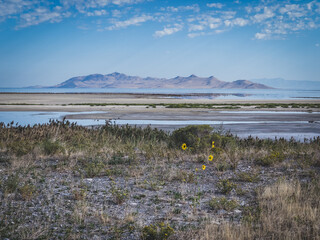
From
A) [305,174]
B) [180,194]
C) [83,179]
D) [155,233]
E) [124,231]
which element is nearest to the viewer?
[155,233]

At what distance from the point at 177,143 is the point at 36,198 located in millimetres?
6305

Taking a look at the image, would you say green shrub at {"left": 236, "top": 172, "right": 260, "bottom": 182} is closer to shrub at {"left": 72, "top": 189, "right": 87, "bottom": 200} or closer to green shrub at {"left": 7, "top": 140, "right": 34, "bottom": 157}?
shrub at {"left": 72, "top": 189, "right": 87, "bottom": 200}

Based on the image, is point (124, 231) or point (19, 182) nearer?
point (124, 231)

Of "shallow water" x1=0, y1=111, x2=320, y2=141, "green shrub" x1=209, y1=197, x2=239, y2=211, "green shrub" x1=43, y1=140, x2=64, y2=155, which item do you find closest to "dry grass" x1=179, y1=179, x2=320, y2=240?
"green shrub" x1=209, y1=197, x2=239, y2=211

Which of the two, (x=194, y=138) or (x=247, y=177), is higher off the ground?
(x=194, y=138)

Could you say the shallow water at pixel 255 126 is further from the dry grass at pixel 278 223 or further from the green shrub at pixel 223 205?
the green shrub at pixel 223 205

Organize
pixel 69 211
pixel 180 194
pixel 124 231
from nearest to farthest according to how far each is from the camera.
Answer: pixel 124 231 < pixel 69 211 < pixel 180 194

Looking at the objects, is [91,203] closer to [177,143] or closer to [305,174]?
[305,174]

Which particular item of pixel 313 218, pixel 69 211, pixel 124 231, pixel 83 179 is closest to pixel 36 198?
pixel 69 211

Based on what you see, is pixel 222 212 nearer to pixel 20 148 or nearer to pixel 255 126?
pixel 20 148

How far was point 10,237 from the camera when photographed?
4.23 meters

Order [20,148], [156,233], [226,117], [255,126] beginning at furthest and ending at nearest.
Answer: [226,117], [255,126], [20,148], [156,233]

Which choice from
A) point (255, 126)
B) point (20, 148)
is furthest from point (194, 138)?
point (255, 126)

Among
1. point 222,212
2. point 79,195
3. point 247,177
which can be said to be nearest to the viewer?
point 222,212
